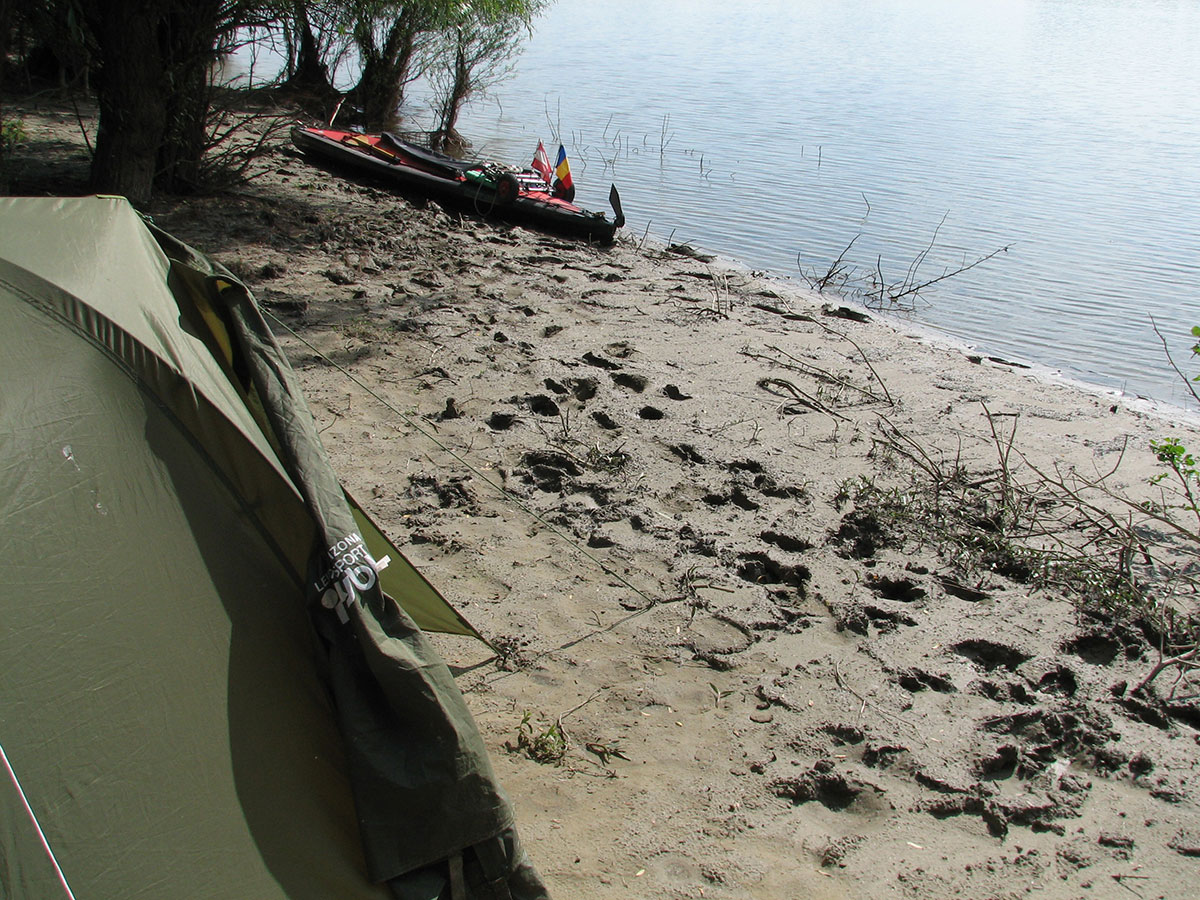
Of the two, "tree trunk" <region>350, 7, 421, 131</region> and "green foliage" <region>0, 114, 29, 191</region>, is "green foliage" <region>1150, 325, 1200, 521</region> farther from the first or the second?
"tree trunk" <region>350, 7, 421, 131</region>

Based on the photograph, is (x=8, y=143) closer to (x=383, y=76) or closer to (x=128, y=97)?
(x=128, y=97)

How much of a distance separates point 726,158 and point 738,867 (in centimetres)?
1350

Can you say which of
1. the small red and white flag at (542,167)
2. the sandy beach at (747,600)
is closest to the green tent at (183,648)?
the sandy beach at (747,600)

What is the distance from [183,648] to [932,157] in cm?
1493

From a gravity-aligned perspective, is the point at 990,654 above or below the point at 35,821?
below

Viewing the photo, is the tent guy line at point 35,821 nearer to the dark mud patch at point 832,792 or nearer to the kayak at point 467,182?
the dark mud patch at point 832,792

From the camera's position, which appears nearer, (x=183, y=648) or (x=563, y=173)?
(x=183, y=648)

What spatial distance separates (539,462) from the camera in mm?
5031

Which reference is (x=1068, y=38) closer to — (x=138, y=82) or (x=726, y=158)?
(x=726, y=158)

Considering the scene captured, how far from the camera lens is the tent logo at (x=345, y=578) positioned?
243cm

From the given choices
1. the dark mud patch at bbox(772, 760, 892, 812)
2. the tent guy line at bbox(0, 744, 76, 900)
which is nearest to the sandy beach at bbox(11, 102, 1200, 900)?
the dark mud patch at bbox(772, 760, 892, 812)

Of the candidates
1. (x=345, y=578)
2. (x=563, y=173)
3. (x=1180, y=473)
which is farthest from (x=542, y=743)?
(x=563, y=173)

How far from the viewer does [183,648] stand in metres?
2.27

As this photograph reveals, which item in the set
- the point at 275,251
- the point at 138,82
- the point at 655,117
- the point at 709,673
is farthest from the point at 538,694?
the point at 655,117
